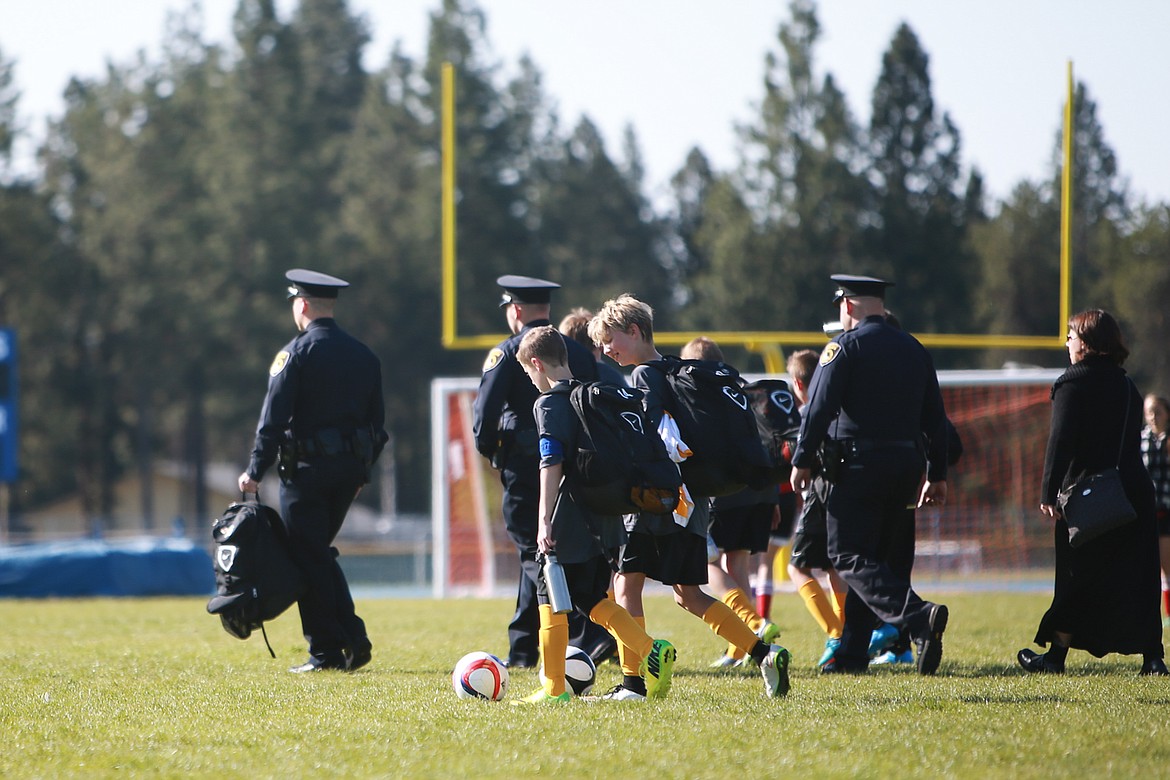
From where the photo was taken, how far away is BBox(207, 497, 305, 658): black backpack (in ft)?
24.3

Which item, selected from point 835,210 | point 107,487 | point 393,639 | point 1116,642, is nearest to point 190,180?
point 107,487

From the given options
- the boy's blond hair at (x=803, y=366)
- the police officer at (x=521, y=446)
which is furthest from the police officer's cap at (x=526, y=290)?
the boy's blond hair at (x=803, y=366)

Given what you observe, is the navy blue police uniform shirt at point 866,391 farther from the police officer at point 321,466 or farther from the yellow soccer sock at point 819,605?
the police officer at point 321,466

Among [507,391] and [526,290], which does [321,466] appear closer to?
[507,391]

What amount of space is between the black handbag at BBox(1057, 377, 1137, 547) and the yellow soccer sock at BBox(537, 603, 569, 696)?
2611 millimetres

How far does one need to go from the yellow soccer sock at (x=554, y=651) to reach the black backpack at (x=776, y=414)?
2.89m

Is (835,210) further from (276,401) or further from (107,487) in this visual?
(276,401)

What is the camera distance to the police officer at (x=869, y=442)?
7.05 meters

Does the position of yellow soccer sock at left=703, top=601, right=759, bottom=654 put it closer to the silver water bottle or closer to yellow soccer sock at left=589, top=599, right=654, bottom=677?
yellow soccer sock at left=589, top=599, right=654, bottom=677

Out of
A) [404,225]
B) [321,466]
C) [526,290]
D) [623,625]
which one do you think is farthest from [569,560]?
[404,225]

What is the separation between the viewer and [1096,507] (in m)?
7.01

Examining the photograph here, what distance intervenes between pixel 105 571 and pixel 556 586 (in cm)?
1226

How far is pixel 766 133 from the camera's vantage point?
44.9 meters

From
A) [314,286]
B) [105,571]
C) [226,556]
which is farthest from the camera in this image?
[105,571]
